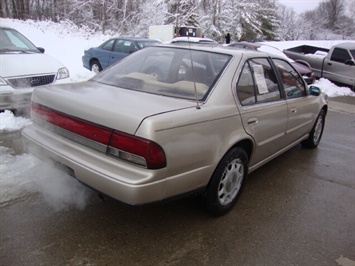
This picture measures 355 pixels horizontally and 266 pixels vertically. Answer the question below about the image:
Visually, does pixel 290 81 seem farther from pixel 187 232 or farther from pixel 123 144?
pixel 123 144

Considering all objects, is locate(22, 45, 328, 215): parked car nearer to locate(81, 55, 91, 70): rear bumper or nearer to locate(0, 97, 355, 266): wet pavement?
locate(0, 97, 355, 266): wet pavement

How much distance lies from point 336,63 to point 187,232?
11.1m

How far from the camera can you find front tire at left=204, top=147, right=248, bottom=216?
273 centimetres

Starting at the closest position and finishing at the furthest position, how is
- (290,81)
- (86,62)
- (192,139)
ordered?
1. (192,139)
2. (290,81)
3. (86,62)

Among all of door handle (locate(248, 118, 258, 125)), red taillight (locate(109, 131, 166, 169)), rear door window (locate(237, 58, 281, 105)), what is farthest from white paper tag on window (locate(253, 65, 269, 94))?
red taillight (locate(109, 131, 166, 169))

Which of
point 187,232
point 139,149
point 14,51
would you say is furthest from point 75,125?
point 14,51

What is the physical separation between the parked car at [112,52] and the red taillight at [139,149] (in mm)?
8005

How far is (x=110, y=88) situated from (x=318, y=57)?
11.5 metres

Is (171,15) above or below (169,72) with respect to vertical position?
above

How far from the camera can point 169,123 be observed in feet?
7.27

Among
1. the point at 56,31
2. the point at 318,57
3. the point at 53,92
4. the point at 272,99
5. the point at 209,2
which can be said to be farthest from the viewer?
the point at 209,2

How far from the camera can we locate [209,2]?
3166 cm

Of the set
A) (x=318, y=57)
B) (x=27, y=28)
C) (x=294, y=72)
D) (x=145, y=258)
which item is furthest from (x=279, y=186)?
(x=27, y=28)

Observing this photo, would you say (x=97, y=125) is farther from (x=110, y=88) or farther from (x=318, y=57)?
(x=318, y=57)
